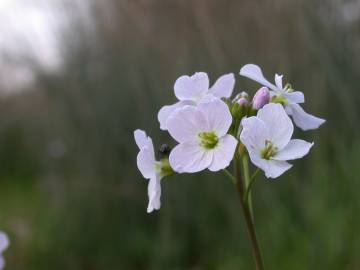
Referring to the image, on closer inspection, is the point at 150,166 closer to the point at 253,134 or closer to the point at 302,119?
the point at 253,134

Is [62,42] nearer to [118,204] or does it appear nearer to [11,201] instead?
[118,204]

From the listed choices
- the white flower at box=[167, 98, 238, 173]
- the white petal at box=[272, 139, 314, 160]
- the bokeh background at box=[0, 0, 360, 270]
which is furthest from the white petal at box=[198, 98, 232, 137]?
the bokeh background at box=[0, 0, 360, 270]

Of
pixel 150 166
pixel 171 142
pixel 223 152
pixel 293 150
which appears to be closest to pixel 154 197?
pixel 150 166

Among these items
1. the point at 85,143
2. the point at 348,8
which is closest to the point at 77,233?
the point at 85,143

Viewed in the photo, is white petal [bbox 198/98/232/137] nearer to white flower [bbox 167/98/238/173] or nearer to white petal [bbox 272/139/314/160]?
white flower [bbox 167/98/238/173]

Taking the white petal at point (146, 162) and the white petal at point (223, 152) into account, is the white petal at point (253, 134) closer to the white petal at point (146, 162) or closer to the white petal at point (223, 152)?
the white petal at point (223, 152)

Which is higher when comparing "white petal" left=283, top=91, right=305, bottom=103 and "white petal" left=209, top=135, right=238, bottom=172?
"white petal" left=283, top=91, right=305, bottom=103
